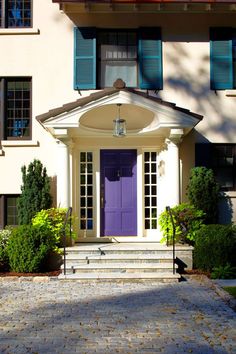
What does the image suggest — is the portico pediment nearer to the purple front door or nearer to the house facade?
the house facade

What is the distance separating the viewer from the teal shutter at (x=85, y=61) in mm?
12852

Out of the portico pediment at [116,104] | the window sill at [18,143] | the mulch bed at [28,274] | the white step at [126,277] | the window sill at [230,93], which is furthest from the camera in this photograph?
the window sill at [230,93]

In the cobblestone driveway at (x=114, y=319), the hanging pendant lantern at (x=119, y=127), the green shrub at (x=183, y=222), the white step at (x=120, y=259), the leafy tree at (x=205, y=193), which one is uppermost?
the hanging pendant lantern at (x=119, y=127)

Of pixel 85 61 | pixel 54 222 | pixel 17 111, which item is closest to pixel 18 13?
pixel 85 61

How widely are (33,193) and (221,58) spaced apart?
20.4 feet

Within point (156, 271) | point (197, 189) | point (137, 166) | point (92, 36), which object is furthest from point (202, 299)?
point (92, 36)

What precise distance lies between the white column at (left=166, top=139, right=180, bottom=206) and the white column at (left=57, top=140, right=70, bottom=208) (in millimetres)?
2515

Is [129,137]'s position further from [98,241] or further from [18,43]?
[18,43]

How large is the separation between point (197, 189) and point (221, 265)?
2.21 m

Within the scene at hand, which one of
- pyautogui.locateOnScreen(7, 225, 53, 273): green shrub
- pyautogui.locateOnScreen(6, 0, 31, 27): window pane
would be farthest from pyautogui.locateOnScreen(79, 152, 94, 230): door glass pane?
pyautogui.locateOnScreen(6, 0, 31, 27): window pane

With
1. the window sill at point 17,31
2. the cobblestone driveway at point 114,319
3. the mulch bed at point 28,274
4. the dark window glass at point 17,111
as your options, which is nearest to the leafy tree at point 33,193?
the dark window glass at point 17,111

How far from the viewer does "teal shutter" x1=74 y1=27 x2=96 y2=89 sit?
12.9 m

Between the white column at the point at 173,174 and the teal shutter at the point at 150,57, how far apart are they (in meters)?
1.98

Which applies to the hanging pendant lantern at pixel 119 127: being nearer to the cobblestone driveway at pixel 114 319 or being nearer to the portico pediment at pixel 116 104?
the portico pediment at pixel 116 104
